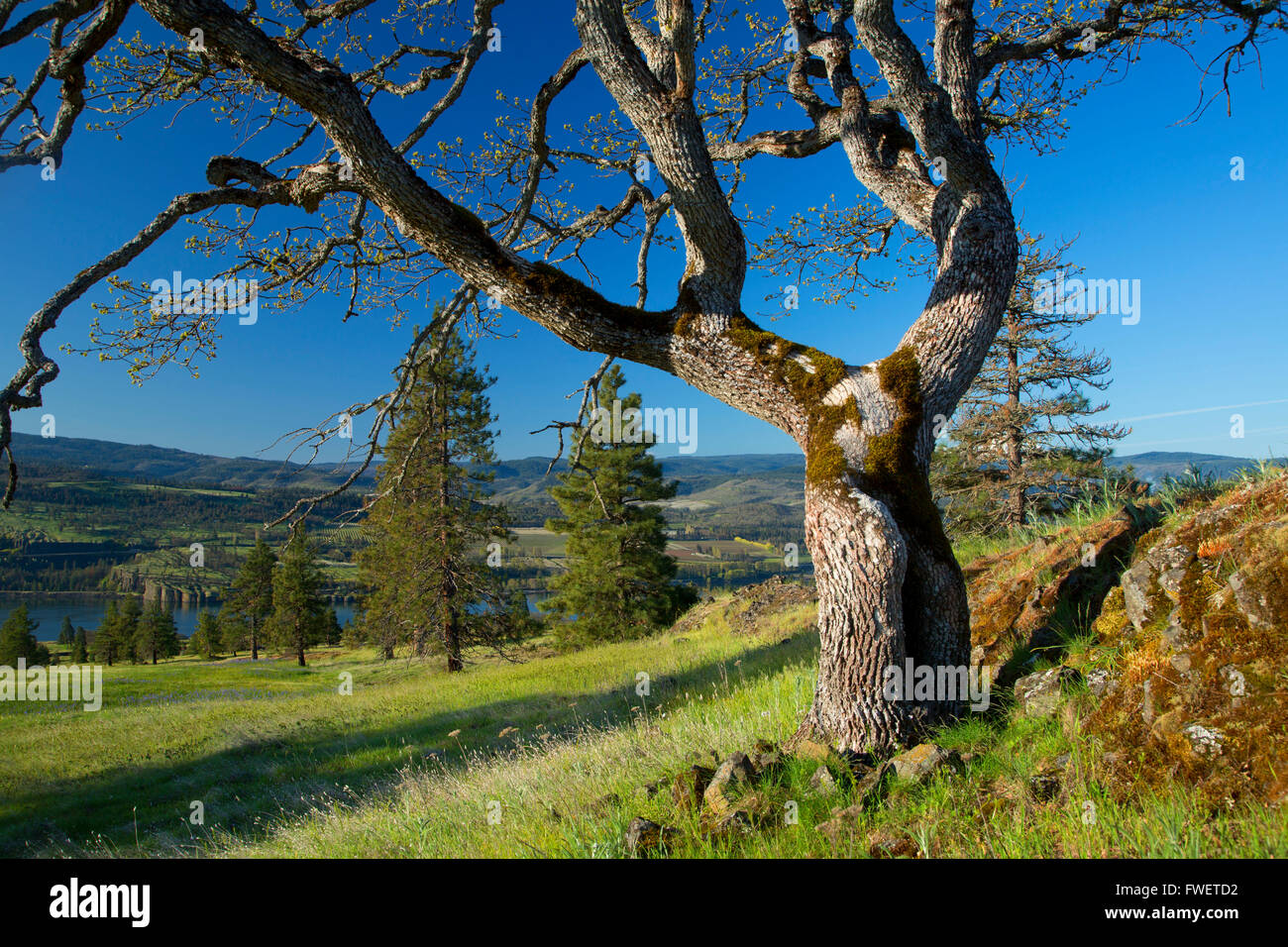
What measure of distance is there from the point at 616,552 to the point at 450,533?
33.7 feet

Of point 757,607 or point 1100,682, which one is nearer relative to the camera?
point 1100,682

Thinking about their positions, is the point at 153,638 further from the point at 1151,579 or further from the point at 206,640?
the point at 1151,579

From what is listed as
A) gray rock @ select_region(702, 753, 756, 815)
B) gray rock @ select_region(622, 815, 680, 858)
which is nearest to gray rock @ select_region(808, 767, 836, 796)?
gray rock @ select_region(702, 753, 756, 815)

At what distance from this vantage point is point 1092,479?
15.9m

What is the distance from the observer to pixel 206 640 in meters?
63.3

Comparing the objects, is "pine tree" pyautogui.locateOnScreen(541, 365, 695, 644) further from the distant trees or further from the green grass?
the distant trees

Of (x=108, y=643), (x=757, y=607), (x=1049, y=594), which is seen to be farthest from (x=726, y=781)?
(x=108, y=643)

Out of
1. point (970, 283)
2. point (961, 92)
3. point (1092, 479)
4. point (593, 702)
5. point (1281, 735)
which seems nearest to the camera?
point (1281, 735)

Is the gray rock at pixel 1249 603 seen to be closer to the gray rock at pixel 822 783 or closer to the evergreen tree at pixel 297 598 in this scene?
the gray rock at pixel 822 783

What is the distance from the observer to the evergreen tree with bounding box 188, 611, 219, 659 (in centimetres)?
6303

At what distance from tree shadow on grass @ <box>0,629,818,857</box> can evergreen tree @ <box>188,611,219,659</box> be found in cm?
6345
